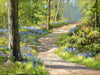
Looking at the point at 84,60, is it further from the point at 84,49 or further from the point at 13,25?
the point at 13,25

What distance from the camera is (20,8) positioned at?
13.7m

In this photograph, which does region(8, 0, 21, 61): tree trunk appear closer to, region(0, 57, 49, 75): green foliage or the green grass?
region(0, 57, 49, 75): green foliage

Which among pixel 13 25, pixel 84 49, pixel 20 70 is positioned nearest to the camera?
pixel 20 70

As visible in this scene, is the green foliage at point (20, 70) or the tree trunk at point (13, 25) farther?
the tree trunk at point (13, 25)

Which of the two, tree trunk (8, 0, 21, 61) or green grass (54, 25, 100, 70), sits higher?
tree trunk (8, 0, 21, 61)

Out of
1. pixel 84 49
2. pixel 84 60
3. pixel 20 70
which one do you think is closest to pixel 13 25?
pixel 20 70

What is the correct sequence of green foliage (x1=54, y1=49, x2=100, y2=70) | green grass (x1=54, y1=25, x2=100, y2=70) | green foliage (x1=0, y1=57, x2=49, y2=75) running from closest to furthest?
green foliage (x1=0, y1=57, x2=49, y2=75), green foliage (x1=54, y1=49, x2=100, y2=70), green grass (x1=54, y1=25, x2=100, y2=70)

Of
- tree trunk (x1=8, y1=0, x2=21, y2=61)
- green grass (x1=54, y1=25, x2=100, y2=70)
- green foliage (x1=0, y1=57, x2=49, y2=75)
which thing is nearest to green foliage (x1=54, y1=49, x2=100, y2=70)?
green grass (x1=54, y1=25, x2=100, y2=70)

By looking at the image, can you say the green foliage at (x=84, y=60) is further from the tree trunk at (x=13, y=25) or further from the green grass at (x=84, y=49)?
the tree trunk at (x=13, y=25)

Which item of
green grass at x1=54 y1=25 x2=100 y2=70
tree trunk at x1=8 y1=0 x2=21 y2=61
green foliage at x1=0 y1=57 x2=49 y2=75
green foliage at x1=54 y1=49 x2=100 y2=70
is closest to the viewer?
green foliage at x1=0 y1=57 x2=49 y2=75

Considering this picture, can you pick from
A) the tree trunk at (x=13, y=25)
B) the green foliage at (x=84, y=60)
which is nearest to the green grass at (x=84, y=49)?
the green foliage at (x=84, y=60)

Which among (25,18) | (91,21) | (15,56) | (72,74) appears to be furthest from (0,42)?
(91,21)

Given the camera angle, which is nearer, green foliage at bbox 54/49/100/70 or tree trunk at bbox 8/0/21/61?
tree trunk at bbox 8/0/21/61

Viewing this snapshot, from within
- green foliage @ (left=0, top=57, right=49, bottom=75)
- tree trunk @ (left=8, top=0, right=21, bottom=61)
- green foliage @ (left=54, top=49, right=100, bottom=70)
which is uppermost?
tree trunk @ (left=8, top=0, right=21, bottom=61)
